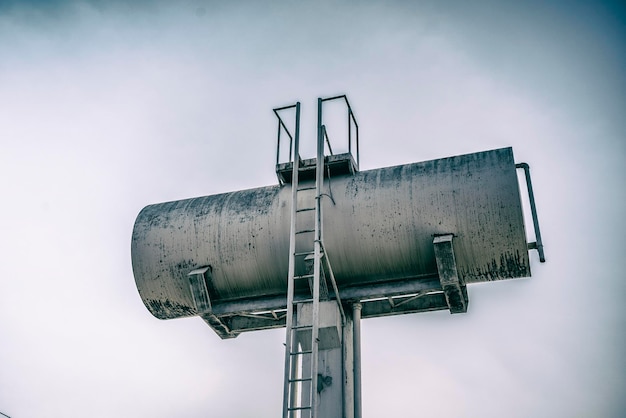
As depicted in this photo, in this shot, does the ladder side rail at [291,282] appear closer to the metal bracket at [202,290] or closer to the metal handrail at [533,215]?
the metal bracket at [202,290]

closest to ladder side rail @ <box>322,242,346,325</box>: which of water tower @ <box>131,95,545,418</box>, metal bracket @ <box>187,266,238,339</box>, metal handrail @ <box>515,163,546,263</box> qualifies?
water tower @ <box>131,95,545,418</box>

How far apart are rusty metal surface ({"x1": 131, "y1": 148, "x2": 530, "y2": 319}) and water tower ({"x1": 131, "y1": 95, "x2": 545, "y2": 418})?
0.02 m

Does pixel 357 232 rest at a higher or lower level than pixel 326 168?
lower

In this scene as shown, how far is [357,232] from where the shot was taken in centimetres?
1147

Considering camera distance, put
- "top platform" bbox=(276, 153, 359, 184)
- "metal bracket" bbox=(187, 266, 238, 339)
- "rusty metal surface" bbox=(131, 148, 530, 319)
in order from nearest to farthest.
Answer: "rusty metal surface" bbox=(131, 148, 530, 319) < "metal bracket" bbox=(187, 266, 238, 339) < "top platform" bbox=(276, 153, 359, 184)

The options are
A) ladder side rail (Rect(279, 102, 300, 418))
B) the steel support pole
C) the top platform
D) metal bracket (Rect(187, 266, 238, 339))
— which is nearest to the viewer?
ladder side rail (Rect(279, 102, 300, 418))

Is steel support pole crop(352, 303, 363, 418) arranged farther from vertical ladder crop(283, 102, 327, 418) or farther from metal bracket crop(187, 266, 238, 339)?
metal bracket crop(187, 266, 238, 339)

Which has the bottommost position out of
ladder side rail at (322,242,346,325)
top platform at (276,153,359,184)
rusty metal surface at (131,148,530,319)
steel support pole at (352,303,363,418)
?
steel support pole at (352,303,363,418)

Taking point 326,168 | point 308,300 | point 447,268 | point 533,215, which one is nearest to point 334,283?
point 308,300

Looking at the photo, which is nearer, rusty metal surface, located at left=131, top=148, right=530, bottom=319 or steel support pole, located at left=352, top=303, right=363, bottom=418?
steel support pole, located at left=352, top=303, right=363, bottom=418

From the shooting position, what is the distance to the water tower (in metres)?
11.0

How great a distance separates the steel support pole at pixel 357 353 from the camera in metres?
10.9

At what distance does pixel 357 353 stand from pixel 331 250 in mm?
1590

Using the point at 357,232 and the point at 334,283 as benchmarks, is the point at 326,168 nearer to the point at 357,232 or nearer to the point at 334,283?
the point at 357,232
